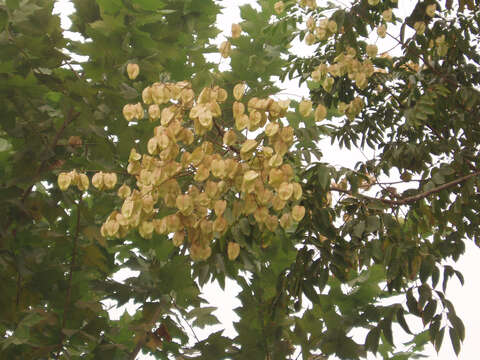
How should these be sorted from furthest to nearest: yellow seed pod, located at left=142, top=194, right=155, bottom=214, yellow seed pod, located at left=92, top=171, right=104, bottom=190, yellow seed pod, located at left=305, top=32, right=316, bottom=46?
yellow seed pod, located at left=305, top=32, right=316, bottom=46 < yellow seed pod, located at left=92, top=171, right=104, bottom=190 < yellow seed pod, located at left=142, top=194, right=155, bottom=214

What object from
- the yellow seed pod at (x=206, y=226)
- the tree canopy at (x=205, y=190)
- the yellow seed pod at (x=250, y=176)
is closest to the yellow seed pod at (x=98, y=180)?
the tree canopy at (x=205, y=190)

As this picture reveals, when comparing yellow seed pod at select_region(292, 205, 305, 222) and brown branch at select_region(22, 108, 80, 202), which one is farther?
brown branch at select_region(22, 108, 80, 202)

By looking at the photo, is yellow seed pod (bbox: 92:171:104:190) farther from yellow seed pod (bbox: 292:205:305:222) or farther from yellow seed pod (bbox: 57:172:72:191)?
yellow seed pod (bbox: 292:205:305:222)

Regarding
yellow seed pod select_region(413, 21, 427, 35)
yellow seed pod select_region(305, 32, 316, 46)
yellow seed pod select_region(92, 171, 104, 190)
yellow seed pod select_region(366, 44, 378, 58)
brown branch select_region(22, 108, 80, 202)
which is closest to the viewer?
yellow seed pod select_region(92, 171, 104, 190)

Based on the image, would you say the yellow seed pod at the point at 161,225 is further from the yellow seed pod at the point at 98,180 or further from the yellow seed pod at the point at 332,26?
the yellow seed pod at the point at 332,26

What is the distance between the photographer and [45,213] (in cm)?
161

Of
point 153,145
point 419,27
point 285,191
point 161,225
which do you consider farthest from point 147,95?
point 419,27

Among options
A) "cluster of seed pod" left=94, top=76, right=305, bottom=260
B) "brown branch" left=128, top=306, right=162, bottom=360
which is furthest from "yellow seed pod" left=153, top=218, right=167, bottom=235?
"brown branch" left=128, top=306, right=162, bottom=360

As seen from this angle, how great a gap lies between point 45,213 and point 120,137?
309mm

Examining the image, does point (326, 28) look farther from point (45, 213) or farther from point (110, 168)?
point (45, 213)

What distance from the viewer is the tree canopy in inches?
43.9

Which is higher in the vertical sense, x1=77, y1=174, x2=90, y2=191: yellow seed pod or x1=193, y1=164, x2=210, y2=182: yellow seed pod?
x1=77, y1=174, x2=90, y2=191: yellow seed pod

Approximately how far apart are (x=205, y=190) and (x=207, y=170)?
0.21 ft

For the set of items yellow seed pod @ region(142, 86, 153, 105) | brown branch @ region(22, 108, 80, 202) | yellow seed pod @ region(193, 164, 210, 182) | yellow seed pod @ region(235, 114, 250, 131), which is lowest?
yellow seed pod @ region(193, 164, 210, 182)
